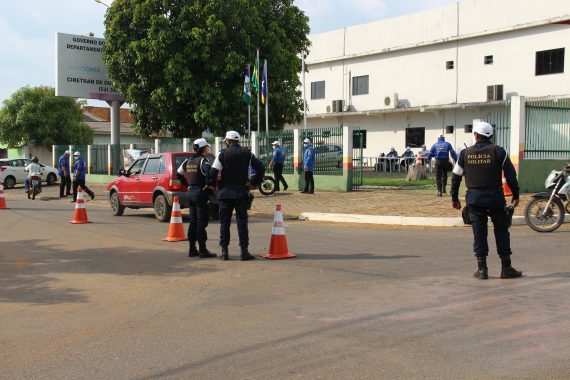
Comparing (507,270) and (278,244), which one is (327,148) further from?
(507,270)

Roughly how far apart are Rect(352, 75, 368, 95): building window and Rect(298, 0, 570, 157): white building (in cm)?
6

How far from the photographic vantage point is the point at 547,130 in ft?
56.6

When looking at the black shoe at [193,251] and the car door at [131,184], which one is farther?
the car door at [131,184]

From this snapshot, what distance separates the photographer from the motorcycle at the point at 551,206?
1109 cm

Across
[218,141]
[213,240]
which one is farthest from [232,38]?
[213,240]

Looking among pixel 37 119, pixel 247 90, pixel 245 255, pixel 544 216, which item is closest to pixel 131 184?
pixel 245 255

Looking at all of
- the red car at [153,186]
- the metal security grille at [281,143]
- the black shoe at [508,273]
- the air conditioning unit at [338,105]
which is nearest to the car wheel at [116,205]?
the red car at [153,186]

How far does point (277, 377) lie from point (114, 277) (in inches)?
166

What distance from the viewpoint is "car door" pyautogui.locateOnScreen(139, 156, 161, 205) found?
47.2ft

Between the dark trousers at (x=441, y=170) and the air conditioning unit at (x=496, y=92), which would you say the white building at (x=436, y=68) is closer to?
the air conditioning unit at (x=496, y=92)

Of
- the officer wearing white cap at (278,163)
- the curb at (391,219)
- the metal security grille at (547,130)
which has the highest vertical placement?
the metal security grille at (547,130)

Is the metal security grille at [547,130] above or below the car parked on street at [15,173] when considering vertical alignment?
above

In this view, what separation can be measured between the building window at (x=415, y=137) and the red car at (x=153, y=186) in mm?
23318

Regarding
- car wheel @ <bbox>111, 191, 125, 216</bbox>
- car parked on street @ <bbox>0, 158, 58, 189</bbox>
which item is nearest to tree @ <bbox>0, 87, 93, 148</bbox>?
car parked on street @ <bbox>0, 158, 58, 189</bbox>
